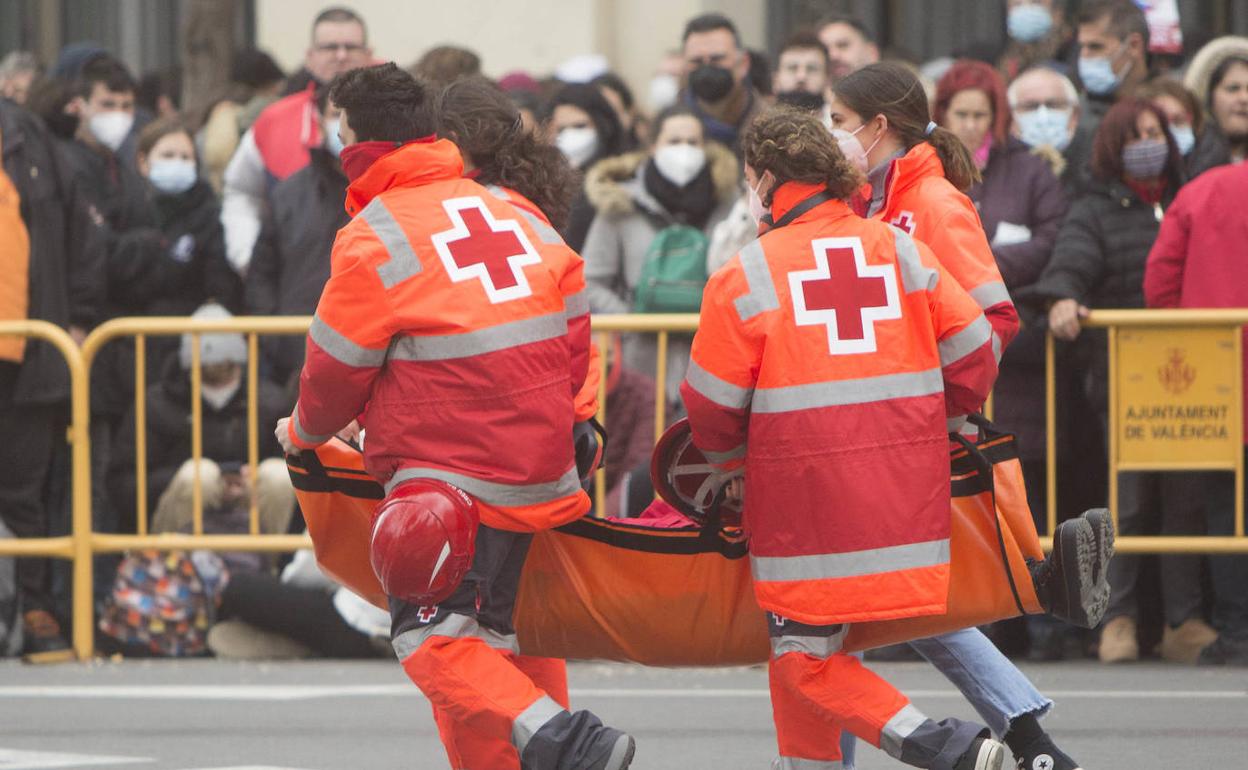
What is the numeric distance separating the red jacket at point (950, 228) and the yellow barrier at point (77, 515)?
438 cm

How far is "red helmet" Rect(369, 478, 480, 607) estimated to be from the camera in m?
5.25

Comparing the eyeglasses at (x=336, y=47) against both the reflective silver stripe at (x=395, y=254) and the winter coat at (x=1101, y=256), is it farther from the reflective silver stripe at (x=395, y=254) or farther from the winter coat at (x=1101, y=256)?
the reflective silver stripe at (x=395, y=254)

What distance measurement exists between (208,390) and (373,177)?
14.8 ft

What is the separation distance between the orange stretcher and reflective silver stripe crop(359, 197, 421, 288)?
1.94 ft

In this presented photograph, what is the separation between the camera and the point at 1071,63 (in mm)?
11398

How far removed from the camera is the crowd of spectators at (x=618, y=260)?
9.16 meters

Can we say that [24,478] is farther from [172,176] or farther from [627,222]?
[627,222]

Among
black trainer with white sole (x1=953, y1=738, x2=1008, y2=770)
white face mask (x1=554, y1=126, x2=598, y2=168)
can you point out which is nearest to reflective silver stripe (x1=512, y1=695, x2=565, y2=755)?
black trainer with white sole (x1=953, y1=738, x2=1008, y2=770)

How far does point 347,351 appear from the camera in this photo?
5.40 m

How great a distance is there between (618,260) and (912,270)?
16.0 feet

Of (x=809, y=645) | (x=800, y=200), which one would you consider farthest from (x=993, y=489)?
(x=800, y=200)

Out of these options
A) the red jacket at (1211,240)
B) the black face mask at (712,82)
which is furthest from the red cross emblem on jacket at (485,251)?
the black face mask at (712,82)

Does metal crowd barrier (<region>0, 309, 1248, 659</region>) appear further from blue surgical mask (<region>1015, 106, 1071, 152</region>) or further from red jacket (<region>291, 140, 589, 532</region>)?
red jacket (<region>291, 140, 589, 532</region>)

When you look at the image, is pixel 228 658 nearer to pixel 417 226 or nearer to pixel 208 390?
pixel 208 390
